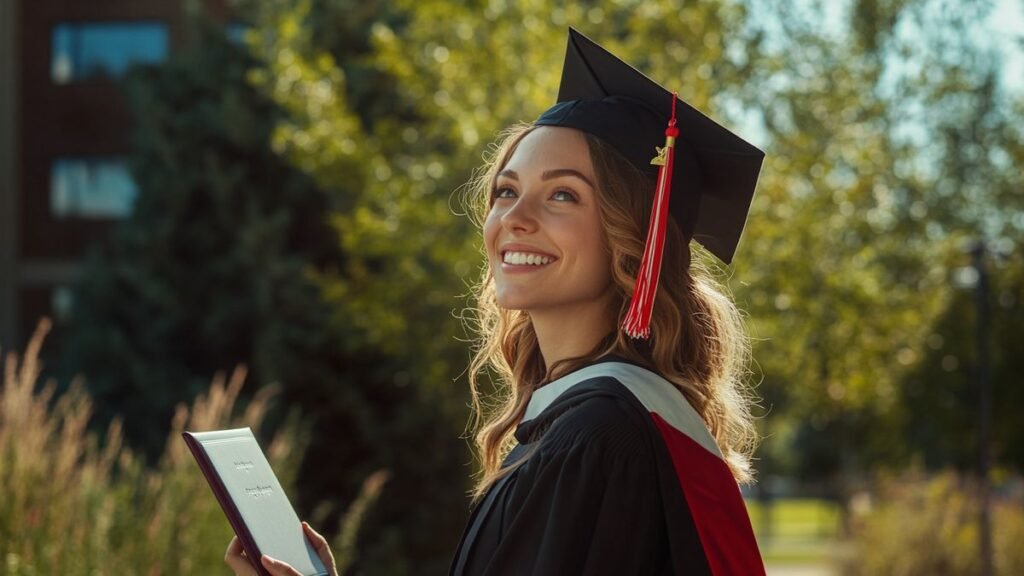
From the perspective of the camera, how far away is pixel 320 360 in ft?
50.8

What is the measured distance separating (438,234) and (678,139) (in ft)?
32.2

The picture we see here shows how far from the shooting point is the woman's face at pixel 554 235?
2.49 meters

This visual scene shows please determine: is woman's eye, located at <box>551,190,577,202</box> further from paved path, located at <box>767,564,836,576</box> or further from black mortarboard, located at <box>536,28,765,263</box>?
paved path, located at <box>767,564,836,576</box>

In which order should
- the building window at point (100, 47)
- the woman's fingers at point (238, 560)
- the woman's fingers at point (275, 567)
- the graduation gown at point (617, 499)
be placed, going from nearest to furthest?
1. the graduation gown at point (617, 499)
2. the woman's fingers at point (275, 567)
3. the woman's fingers at point (238, 560)
4. the building window at point (100, 47)

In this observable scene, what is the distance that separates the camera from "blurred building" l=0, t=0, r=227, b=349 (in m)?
26.8

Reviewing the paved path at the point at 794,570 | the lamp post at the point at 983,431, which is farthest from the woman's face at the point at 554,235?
the paved path at the point at 794,570

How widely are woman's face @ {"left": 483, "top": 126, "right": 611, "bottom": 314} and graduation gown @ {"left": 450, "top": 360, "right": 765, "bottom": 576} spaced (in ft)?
0.75

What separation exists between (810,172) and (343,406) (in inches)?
217

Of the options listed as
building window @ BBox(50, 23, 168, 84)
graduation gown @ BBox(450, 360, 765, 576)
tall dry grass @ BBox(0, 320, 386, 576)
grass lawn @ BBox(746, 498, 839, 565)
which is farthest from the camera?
building window @ BBox(50, 23, 168, 84)

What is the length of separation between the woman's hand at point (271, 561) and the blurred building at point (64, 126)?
25.1 metres

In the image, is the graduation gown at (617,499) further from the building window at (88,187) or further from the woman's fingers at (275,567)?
the building window at (88,187)

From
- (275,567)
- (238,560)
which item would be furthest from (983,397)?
(275,567)

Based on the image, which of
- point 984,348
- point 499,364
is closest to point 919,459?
point 984,348

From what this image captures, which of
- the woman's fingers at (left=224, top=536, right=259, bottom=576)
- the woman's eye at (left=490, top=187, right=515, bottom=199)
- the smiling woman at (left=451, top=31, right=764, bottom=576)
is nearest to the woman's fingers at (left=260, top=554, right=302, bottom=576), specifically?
the woman's fingers at (left=224, top=536, right=259, bottom=576)
